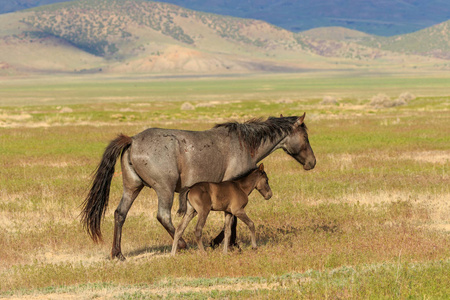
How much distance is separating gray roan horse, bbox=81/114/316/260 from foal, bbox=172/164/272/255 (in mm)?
331

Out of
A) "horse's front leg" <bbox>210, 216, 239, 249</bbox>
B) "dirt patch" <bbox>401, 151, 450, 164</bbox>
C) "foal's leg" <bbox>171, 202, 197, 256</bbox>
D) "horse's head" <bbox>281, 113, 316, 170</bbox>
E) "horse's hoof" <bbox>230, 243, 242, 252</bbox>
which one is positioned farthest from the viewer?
"dirt patch" <bbox>401, 151, 450, 164</bbox>

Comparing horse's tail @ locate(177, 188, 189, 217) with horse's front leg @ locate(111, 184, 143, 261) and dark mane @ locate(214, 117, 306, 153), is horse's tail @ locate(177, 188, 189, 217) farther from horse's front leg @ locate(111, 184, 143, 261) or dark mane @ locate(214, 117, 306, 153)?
dark mane @ locate(214, 117, 306, 153)

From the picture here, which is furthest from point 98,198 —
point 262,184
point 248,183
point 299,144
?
point 299,144

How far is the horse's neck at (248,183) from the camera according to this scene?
1077 cm

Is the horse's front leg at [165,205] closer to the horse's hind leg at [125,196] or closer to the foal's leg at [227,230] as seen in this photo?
the horse's hind leg at [125,196]

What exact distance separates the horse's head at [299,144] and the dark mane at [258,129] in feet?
0.36

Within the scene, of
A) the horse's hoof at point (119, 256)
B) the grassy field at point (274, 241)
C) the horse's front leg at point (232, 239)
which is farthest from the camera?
the horse's front leg at point (232, 239)

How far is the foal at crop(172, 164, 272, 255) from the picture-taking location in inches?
→ 406

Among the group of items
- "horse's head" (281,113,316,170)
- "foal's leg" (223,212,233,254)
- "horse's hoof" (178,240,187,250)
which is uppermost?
"horse's head" (281,113,316,170)

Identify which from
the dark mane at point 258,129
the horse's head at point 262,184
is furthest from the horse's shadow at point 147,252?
the dark mane at point 258,129

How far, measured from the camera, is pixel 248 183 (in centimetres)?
1080

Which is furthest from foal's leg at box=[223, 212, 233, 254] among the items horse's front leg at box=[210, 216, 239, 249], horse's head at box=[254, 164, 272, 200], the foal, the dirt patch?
the dirt patch

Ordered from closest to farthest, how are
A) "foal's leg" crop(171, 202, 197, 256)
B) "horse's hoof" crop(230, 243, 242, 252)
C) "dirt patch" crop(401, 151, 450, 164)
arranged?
1. "foal's leg" crop(171, 202, 197, 256)
2. "horse's hoof" crop(230, 243, 242, 252)
3. "dirt patch" crop(401, 151, 450, 164)

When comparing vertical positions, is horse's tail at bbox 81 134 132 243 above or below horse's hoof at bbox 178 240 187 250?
above
